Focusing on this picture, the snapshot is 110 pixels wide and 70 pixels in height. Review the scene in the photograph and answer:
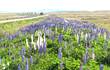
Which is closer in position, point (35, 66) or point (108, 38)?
point (35, 66)

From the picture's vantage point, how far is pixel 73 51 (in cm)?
1417

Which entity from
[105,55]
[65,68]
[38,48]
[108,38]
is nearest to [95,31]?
[108,38]

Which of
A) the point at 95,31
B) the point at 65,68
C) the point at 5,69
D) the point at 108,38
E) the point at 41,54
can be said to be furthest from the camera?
the point at 95,31

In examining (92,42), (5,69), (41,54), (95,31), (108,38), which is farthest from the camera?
(95,31)

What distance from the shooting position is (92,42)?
52.4 feet

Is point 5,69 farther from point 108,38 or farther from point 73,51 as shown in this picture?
point 108,38

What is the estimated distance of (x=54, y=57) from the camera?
1277 cm

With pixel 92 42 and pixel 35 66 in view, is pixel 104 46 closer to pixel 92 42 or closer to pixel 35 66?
pixel 92 42

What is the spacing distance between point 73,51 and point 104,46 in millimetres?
1888

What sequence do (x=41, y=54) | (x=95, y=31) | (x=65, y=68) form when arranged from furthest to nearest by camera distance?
1. (x=95, y=31)
2. (x=41, y=54)
3. (x=65, y=68)

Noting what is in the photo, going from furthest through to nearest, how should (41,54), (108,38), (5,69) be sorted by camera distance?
(108,38) < (41,54) < (5,69)

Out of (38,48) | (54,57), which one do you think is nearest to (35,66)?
(54,57)

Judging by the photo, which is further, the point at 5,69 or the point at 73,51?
the point at 73,51

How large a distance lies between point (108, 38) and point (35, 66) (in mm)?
7204
